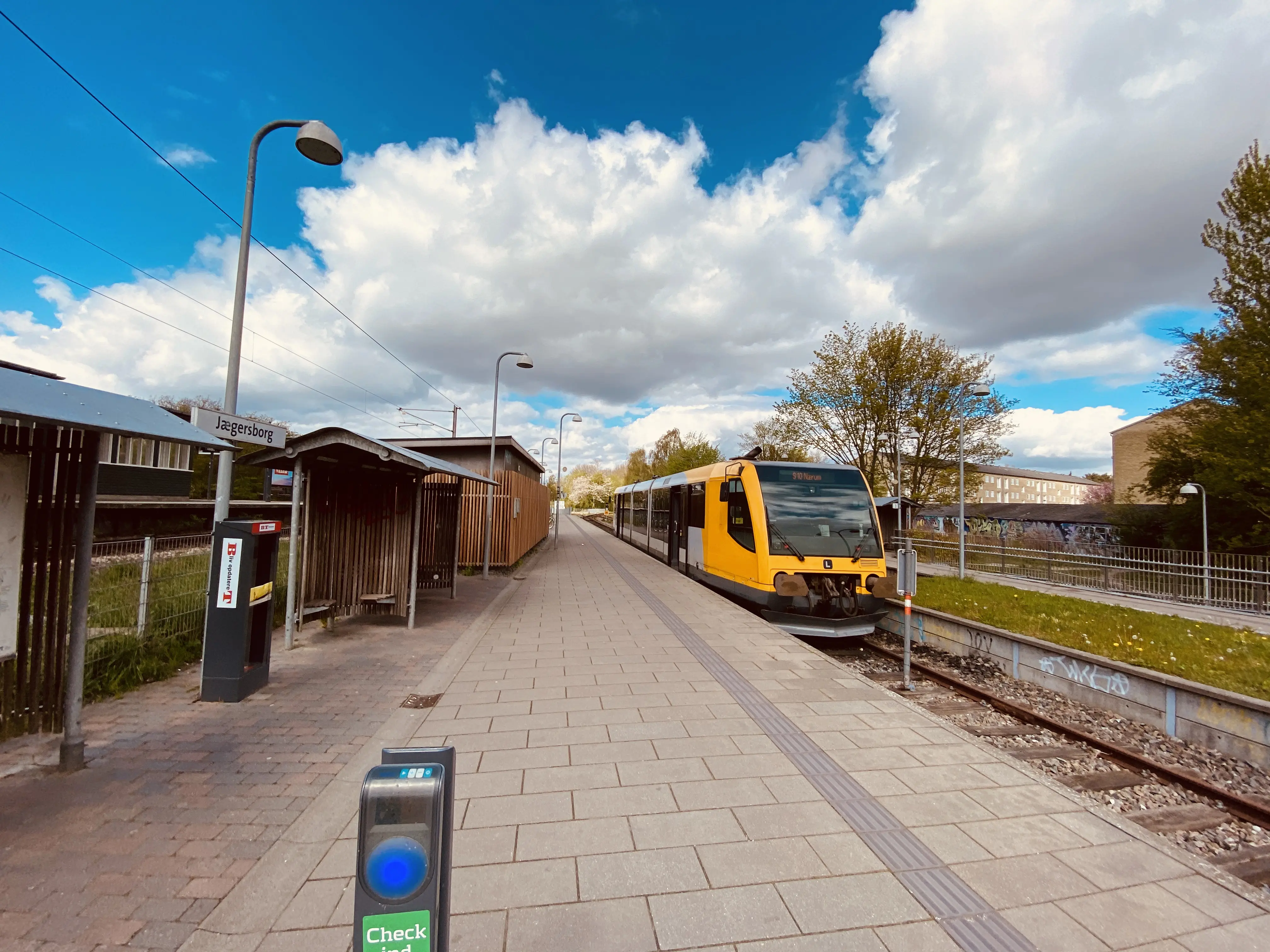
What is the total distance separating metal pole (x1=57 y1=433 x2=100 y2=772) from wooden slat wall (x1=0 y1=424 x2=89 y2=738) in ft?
0.12

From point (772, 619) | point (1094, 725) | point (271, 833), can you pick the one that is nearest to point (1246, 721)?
point (1094, 725)

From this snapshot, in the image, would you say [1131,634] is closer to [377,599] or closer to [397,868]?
[397,868]

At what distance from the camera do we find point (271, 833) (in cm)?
311

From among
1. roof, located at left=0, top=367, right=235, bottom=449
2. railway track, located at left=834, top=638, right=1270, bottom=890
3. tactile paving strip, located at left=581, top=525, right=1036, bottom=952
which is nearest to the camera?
tactile paving strip, located at left=581, top=525, right=1036, bottom=952

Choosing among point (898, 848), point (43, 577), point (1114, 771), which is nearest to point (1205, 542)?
point (1114, 771)

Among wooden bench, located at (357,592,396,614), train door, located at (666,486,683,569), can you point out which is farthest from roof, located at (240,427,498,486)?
train door, located at (666,486,683,569)

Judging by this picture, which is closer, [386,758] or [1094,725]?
[386,758]

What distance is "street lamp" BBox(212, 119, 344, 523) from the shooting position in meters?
5.68

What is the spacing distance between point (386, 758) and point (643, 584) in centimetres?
1195

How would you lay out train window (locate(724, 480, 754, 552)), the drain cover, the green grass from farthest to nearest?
train window (locate(724, 480, 754, 552))
the green grass
the drain cover

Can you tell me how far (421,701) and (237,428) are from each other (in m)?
2.87

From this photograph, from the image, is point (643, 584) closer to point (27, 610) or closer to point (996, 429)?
point (27, 610)

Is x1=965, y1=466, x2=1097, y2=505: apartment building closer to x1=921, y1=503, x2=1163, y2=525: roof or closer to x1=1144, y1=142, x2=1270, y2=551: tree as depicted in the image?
x1=921, y1=503, x2=1163, y2=525: roof

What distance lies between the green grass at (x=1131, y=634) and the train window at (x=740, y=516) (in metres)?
3.78
